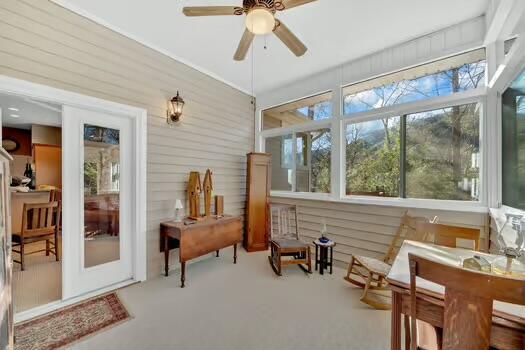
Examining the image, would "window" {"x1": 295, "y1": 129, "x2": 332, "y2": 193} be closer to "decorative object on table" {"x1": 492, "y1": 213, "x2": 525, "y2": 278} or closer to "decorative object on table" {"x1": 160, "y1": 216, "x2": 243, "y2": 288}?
"decorative object on table" {"x1": 160, "y1": 216, "x2": 243, "y2": 288}

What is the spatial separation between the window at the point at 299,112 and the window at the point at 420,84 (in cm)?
35

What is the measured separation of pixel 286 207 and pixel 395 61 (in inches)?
99.6

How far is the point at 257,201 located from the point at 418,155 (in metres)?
2.53

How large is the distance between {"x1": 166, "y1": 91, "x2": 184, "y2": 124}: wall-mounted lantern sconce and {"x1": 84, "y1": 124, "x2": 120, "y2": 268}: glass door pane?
671 millimetres

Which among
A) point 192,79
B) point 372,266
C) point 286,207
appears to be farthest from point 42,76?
point 372,266

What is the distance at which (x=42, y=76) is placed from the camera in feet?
7.20

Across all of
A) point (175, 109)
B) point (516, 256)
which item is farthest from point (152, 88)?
point (516, 256)

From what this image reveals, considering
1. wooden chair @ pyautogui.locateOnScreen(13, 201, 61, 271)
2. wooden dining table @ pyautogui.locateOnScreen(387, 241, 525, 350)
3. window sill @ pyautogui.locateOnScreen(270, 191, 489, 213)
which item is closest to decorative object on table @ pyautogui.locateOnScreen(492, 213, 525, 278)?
wooden dining table @ pyautogui.locateOnScreen(387, 241, 525, 350)

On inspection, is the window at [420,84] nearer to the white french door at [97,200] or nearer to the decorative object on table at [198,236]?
the decorative object on table at [198,236]

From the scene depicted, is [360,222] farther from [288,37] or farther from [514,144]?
[288,37]

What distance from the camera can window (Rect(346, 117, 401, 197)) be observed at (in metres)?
3.17

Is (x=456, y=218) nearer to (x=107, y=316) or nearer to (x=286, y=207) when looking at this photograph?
(x=286, y=207)

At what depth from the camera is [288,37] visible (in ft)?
6.43

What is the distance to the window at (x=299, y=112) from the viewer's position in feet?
12.8
